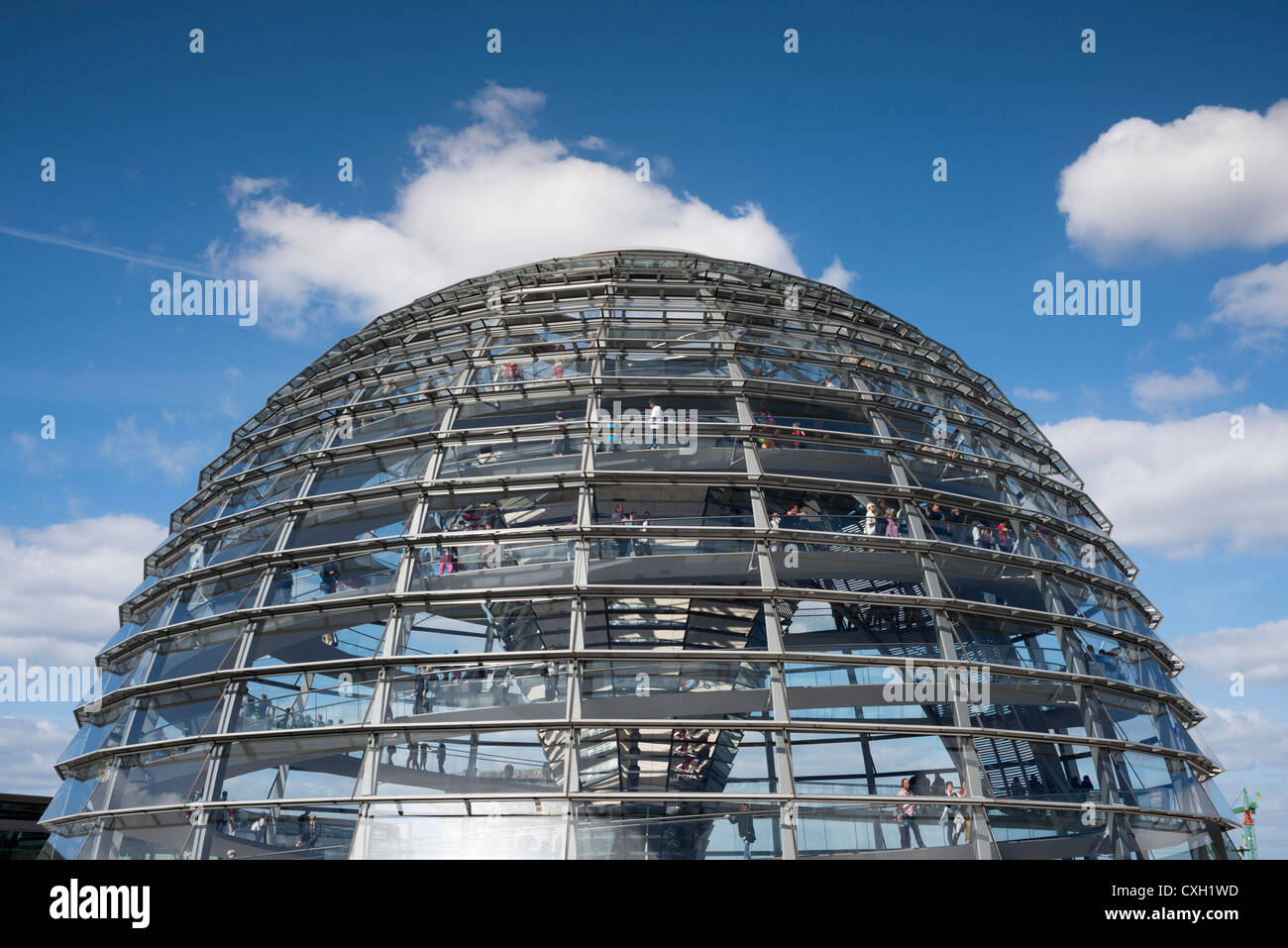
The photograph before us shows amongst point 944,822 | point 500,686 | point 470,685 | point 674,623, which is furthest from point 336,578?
point 944,822

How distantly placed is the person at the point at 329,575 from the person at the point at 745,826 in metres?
9.18

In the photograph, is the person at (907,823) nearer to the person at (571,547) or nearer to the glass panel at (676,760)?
the glass panel at (676,760)

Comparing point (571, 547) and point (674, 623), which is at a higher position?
point (571, 547)

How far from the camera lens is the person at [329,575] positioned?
1872 centimetres

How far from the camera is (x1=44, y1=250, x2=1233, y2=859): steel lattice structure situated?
15.4 meters

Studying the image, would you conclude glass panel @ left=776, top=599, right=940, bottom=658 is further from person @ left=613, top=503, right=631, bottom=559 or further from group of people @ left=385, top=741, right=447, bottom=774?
group of people @ left=385, top=741, right=447, bottom=774

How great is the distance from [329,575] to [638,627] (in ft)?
24.6

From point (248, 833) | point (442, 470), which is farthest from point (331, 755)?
point (442, 470)

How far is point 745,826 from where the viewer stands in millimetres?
14625

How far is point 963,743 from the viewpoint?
1630 centimetres

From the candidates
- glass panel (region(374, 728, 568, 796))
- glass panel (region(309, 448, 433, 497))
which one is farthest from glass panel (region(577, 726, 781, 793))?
glass panel (region(309, 448, 433, 497))

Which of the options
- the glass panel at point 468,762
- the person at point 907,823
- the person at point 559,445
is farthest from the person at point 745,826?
the person at point 559,445

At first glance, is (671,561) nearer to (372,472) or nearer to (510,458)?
(510,458)
